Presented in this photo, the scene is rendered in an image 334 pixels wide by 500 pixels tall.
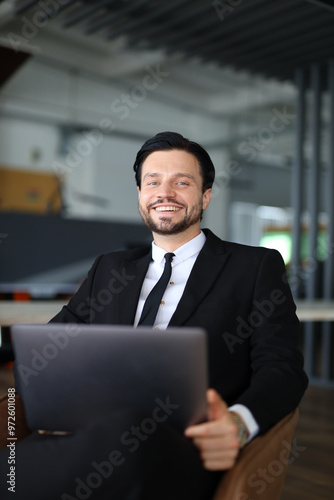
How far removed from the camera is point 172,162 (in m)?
1.95

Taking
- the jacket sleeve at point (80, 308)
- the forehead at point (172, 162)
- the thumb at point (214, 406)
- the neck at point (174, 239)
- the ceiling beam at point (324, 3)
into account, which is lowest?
the thumb at point (214, 406)

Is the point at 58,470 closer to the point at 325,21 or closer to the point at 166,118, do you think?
the point at 325,21

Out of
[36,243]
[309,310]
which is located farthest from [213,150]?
[309,310]

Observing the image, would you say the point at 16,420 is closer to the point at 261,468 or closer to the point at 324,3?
the point at 261,468

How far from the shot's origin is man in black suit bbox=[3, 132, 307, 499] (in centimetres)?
155

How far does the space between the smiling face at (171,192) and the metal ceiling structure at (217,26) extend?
2.73 m

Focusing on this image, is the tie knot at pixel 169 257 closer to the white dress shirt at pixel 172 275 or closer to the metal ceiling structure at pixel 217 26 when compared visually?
the white dress shirt at pixel 172 275

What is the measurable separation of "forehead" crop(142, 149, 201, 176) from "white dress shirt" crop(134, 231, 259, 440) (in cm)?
25

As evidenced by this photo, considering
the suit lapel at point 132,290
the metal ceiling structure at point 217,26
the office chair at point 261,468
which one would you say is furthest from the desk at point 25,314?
the metal ceiling structure at point 217,26

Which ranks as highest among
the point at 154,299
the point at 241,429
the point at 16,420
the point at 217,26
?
the point at 217,26

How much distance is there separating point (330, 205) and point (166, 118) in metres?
5.93

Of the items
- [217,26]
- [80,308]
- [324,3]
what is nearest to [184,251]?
[80,308]

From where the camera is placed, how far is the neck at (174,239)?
2.00m

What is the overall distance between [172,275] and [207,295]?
0.64 ft
